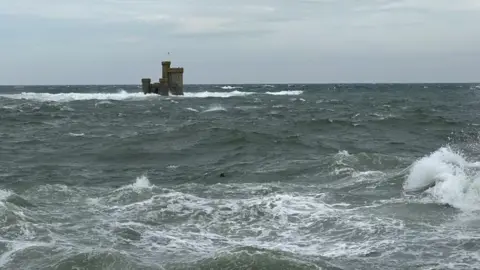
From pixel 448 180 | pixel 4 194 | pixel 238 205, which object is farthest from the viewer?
pixel 448 180

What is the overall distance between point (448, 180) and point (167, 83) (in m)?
46.8

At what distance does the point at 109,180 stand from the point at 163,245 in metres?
6.19

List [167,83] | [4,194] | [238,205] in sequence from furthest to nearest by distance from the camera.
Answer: [167,83]
[4,194]
[238,205]

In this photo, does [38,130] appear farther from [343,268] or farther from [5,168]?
[343,268]

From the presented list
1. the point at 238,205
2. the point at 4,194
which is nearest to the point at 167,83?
the point at 4,194

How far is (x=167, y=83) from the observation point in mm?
56125

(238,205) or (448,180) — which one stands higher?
(448,180)

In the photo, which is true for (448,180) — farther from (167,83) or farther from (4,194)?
(167,83)

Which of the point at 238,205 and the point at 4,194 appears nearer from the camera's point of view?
the point at 238,205

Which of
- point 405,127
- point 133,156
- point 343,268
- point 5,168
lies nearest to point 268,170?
point 133,156

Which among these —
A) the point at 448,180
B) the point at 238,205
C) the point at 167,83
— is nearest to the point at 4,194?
the point at 238,205

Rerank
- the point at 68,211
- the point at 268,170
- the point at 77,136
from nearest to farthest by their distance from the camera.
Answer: the point at 68,211 < the point at 268,170 < the point at 77,136

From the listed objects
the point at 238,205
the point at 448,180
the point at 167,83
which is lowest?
the point at 238,205

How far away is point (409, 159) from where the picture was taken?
52.3ft
